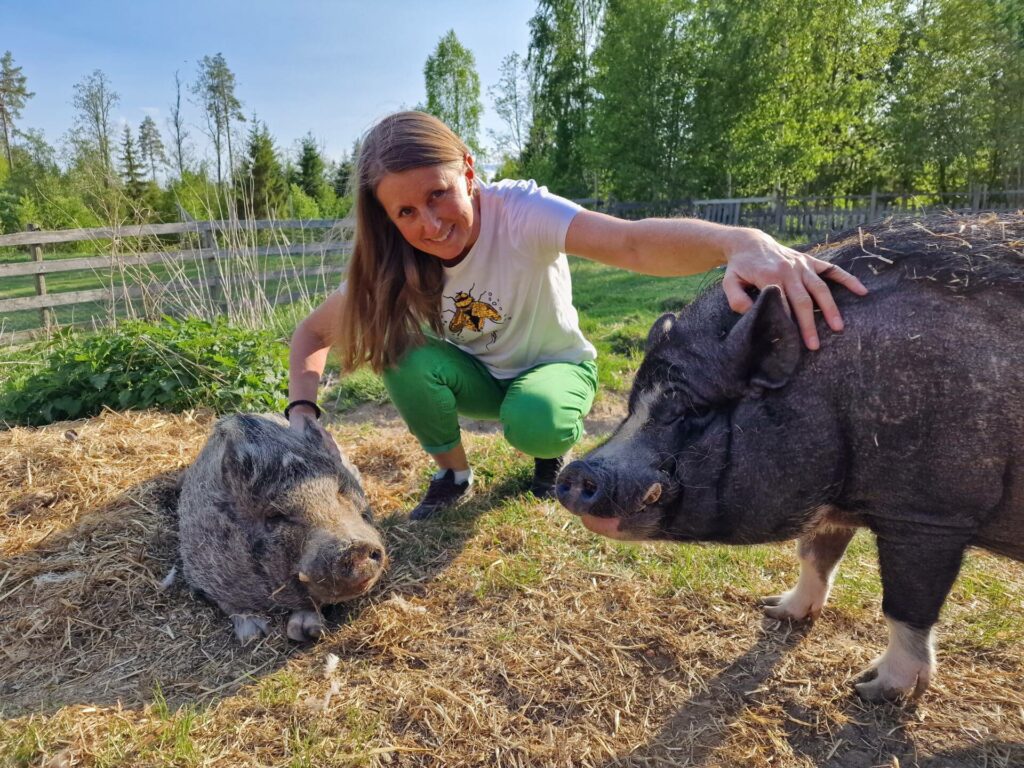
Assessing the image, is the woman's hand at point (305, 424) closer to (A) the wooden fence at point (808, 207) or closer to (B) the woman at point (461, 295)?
(B) the woman at point (461, 295)

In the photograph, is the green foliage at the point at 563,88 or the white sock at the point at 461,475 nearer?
the white sock at the point at 461,475

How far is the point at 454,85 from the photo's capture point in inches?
1505

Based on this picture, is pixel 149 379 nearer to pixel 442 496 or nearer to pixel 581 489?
pixel 442 496

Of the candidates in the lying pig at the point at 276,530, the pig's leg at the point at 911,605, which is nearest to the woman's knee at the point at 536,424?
the lying pig at the point at 276,530

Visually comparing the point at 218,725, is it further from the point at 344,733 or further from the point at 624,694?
the point at 624,694

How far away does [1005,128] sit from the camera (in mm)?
21484

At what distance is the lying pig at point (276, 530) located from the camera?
286 cm

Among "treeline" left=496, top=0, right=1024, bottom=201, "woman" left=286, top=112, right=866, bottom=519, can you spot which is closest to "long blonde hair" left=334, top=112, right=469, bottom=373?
"woman" left=286, top=112, right=866, bottom=519

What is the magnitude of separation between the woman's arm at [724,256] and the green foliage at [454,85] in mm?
36786

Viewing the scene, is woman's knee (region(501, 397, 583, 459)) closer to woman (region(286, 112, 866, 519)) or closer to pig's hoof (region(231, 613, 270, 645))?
woman (region(286, 112, 866, 519))

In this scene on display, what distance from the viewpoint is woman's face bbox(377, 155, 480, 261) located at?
2.96 m

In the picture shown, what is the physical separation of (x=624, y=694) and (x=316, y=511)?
4.93 feet

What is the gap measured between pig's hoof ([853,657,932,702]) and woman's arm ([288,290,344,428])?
106 inches

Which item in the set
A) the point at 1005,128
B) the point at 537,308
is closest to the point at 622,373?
the point at 537,308
